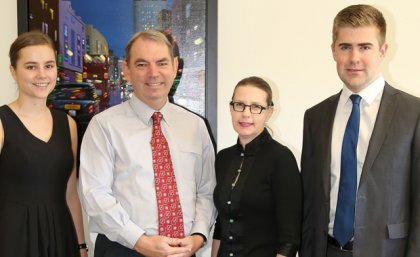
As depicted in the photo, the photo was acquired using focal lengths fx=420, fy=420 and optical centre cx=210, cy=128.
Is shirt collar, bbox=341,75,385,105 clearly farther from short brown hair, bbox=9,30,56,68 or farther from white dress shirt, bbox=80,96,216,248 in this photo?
short brown hair, bbox=9,30,56,68

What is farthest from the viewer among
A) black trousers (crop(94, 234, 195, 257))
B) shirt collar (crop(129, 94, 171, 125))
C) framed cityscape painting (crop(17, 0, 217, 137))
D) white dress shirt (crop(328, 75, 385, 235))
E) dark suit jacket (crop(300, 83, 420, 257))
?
framed cityscape painting (crop(17, 0, 217, 137))

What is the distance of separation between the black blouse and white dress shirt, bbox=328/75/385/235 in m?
0.14

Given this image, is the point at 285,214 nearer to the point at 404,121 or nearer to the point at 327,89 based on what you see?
the point at 404,121

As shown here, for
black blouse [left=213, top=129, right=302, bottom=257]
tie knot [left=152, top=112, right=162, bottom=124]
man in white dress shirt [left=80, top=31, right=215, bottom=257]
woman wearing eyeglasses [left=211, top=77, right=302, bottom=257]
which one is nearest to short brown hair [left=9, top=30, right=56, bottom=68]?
man in white dress shirt [left=80, top=31, right=215, bottom=257]

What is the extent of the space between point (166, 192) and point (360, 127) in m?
0.83

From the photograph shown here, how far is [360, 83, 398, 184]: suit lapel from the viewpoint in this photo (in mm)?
1536

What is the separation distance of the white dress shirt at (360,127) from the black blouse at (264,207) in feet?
0.46

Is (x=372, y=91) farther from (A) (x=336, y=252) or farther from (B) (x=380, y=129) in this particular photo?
(A) (x=336, y=252)

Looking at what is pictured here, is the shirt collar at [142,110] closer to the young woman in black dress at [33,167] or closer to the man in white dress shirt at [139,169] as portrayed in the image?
the man in white dress shirt at [139,169]

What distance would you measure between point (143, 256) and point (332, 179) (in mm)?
841

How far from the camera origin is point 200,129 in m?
2.00

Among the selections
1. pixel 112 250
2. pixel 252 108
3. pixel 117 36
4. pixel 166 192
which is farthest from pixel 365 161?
pixel 117 36

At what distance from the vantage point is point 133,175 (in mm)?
1778

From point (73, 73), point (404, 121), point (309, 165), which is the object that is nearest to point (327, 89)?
point (309, 165)
